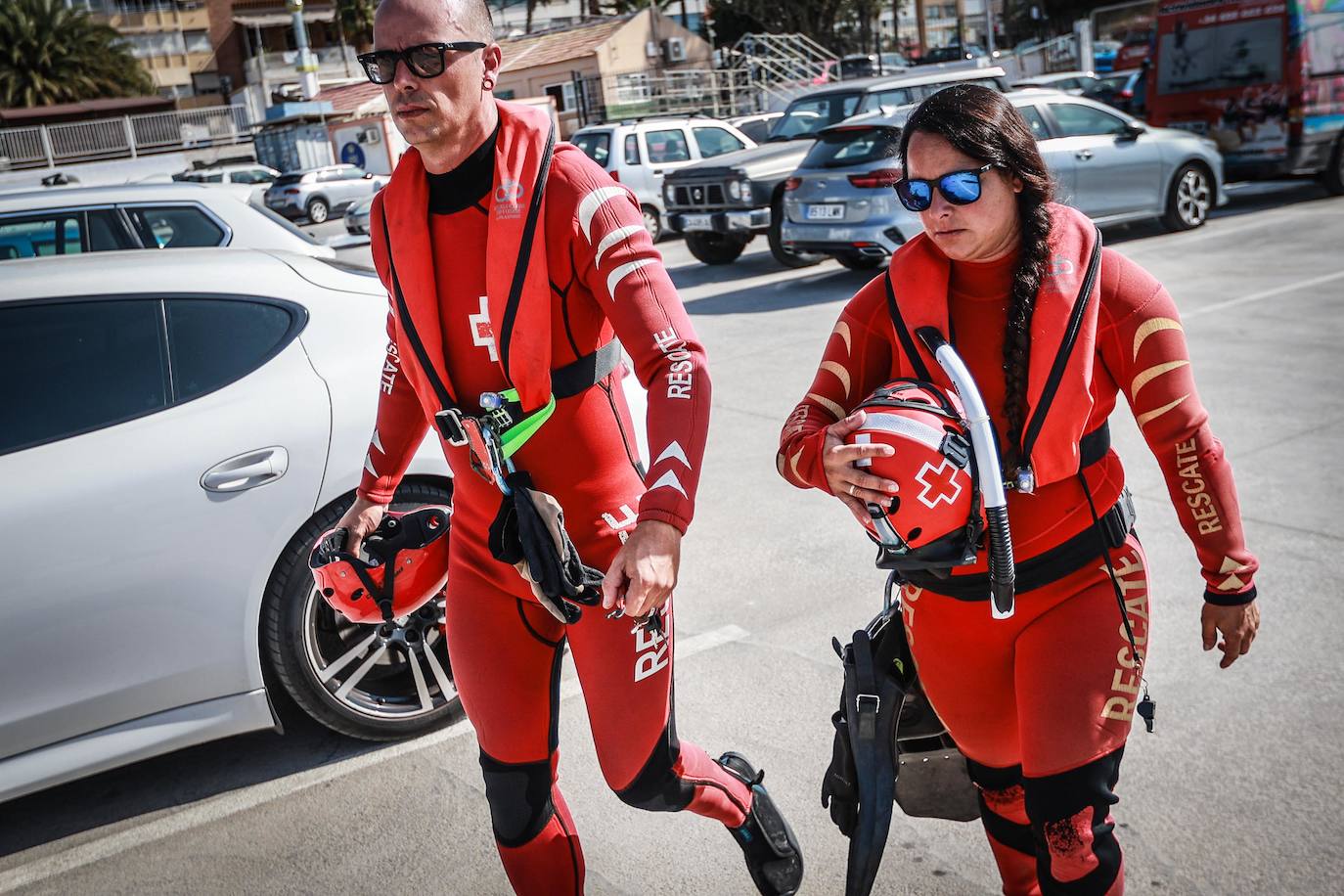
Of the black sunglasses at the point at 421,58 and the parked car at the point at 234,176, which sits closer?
the black sunglasses at the point at 421,58

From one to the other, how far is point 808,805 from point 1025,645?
51.2 inches

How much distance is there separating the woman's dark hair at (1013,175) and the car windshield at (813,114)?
12611 millimetres

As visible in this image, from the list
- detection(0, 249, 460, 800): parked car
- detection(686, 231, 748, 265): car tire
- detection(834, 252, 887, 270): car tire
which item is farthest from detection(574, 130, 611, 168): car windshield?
detection(0, 249, 460, 800): parked car

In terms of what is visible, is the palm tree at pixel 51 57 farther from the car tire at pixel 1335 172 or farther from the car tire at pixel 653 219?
the car tire at pixel 1335 172

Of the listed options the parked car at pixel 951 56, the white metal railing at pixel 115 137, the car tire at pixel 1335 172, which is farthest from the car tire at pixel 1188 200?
the white metal railing at pixel 115 137

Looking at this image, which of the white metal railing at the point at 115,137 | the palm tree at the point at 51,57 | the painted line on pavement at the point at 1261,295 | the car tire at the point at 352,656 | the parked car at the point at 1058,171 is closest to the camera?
the car tire at the point at 352,656

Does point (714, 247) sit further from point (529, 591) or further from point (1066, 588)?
point (1066, 588)

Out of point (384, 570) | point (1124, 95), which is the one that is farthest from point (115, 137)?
point (384, 570)

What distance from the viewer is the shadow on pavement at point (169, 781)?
3.60 metres

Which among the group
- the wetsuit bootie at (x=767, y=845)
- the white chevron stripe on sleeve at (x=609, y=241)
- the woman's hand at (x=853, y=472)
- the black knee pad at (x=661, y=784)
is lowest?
the wetsuit bootie at (x=767, y=845)

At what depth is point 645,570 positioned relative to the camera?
189 cm

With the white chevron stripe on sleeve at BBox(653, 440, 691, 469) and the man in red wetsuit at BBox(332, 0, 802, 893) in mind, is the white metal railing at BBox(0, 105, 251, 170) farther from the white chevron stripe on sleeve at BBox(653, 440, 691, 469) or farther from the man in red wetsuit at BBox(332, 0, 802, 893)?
the white chevron stripe on sleeve at BBox(653, 440, 691, 469)

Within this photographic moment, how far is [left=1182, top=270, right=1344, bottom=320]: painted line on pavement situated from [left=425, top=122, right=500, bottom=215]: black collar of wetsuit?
7.83 m

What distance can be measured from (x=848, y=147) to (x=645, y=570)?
414 inches
